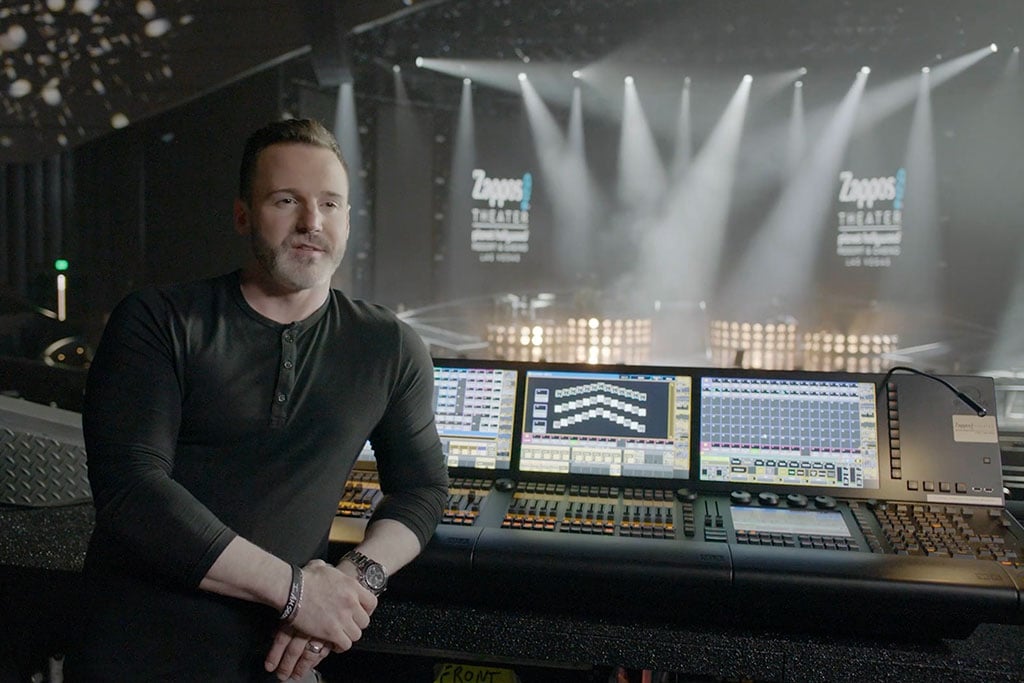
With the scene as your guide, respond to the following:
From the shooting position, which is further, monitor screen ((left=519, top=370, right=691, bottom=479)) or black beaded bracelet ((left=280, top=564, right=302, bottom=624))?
monitor screen ((left=519, top=370, right=691, bottom=479))

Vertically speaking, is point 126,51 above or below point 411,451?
above

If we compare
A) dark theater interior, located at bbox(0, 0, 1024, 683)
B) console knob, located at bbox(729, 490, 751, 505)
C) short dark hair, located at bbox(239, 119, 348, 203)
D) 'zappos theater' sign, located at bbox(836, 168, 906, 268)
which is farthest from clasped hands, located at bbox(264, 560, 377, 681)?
'zappos theater' sign, located at bbox(836, 168, 906, 268)

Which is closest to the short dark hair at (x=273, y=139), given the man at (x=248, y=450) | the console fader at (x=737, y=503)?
the man at (x=248, y=450)

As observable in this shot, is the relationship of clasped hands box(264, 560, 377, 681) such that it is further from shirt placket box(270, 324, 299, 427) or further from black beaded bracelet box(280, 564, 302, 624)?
shirt placket box(270, 324, 299, 427)

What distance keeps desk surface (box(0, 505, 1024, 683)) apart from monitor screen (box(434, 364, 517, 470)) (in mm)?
431

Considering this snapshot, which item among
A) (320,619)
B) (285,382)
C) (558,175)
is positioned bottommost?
(320,619)

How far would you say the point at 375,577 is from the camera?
120cm

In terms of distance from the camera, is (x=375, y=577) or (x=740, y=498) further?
(x=740, y=498)

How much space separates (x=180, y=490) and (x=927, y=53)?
11.1 ft

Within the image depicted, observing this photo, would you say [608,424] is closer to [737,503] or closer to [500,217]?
Result: [737,503]

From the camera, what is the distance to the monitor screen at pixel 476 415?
1.90 m

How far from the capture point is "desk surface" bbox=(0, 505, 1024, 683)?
137 centimetres

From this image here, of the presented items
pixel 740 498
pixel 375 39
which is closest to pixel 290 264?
pixel 740 498

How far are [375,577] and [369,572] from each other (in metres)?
0.01
